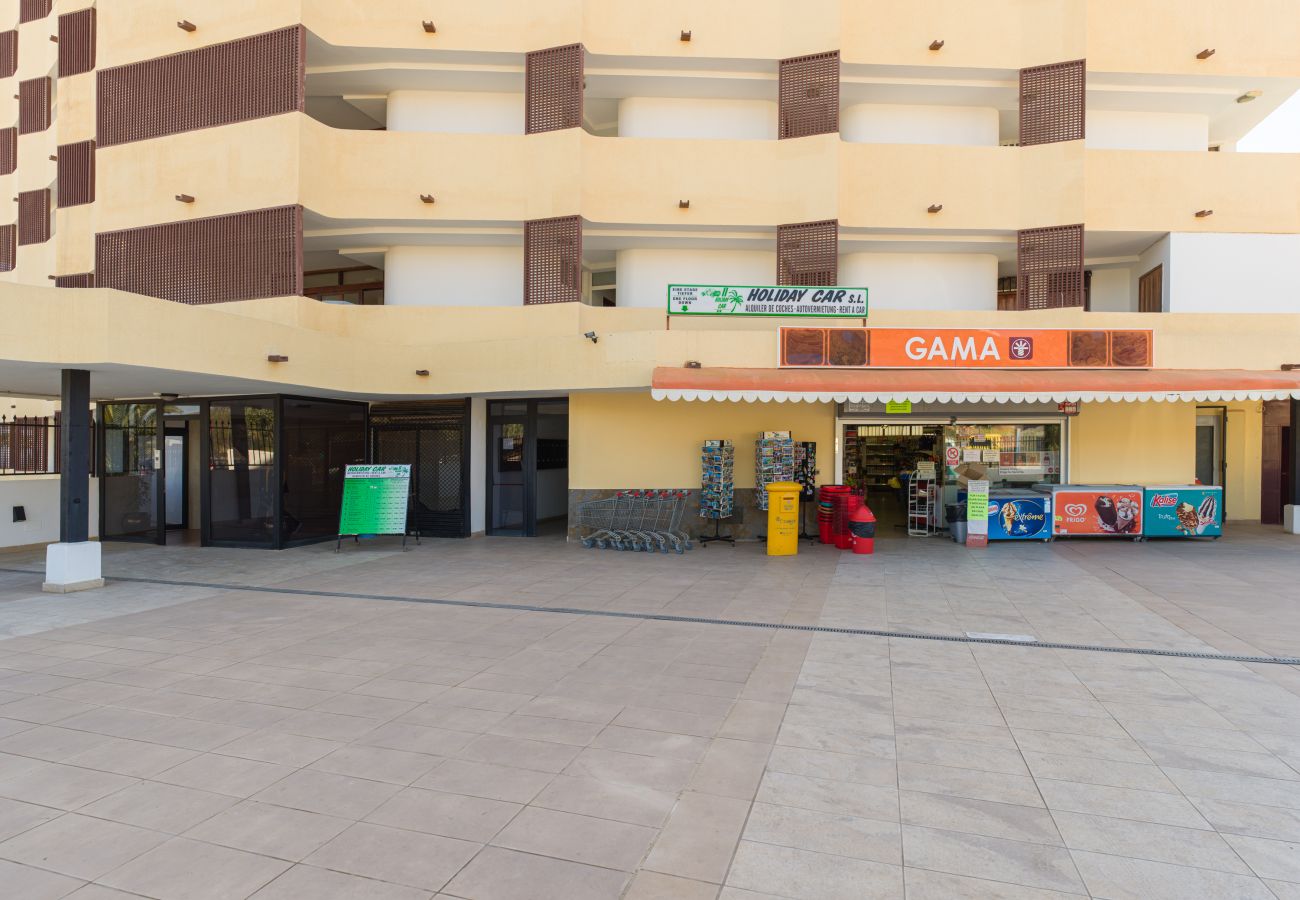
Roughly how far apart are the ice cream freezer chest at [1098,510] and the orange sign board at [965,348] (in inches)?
100

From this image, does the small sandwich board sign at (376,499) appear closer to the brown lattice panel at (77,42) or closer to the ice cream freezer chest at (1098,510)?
the ice cream freezer chest at (1098,510)

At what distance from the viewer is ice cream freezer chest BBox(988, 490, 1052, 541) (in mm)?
13500

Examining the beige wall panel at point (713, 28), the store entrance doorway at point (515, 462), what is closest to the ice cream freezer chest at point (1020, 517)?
the store entrance doorway at point (515, 462)

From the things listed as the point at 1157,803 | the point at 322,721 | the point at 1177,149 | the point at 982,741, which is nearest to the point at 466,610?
the point at 322,721

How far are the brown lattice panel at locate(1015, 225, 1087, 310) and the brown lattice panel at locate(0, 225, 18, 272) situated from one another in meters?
29.1

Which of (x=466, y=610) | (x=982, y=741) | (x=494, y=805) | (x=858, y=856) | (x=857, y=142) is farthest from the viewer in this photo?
(x=857, y=142)

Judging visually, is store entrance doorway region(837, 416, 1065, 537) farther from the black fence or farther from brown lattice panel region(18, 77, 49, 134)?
brown lattice panel region(18, 77, 49, 134)

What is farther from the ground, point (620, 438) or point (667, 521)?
point (620, 438)

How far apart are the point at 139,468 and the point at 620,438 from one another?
32.9 feet

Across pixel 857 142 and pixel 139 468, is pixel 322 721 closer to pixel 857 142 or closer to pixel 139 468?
pixel 139 468

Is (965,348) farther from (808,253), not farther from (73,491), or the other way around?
(73,491)

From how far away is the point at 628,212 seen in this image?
14.7 m

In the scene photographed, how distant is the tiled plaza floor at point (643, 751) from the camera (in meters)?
3.20

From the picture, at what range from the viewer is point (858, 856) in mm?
3293
